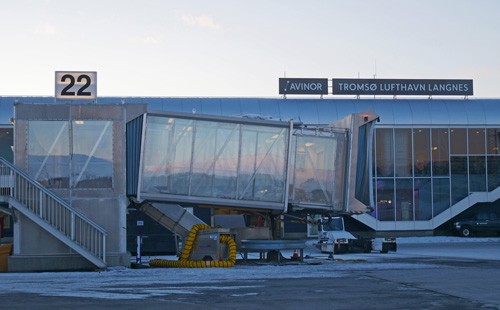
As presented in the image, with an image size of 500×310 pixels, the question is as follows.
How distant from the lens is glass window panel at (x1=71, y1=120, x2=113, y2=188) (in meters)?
27.1

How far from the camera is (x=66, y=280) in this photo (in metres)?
22.2

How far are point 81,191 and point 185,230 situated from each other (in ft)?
13.6

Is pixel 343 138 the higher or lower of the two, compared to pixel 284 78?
lower

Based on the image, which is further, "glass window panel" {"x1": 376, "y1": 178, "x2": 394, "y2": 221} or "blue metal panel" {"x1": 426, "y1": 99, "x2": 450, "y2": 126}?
"blue metal panel" {"x1": 426, "y1": 99, "x2": 450, "y2": 126}

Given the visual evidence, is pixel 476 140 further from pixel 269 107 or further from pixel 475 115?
pixel 269 107

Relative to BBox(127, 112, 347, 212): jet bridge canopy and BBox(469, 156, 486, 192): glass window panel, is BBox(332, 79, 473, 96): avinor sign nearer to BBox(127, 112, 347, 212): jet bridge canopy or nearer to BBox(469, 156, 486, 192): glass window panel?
BBox(469, 156, 486, 192): glass window panel

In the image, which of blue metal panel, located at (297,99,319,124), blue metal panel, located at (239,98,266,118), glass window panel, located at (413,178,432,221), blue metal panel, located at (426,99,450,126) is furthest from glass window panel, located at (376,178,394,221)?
blue metal panel, located at (239,98,266,118)

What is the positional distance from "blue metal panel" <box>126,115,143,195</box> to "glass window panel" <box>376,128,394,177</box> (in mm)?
29914

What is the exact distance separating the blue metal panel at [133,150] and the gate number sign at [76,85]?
187cm

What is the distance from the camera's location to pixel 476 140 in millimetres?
55312

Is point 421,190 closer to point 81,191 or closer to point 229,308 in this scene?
point 81,191

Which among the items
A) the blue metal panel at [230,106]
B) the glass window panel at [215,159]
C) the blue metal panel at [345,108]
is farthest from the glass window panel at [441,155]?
the glass window panel at [215,159]

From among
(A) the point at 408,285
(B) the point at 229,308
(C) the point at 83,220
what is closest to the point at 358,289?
(A) the point at 408,285

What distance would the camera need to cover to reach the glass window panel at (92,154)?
27125 mm
